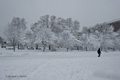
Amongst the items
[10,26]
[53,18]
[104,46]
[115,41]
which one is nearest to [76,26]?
[53,18]

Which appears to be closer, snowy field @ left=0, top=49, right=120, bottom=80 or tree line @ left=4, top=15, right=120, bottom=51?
snowy field @ left=0, top=49, right=120, bottom=80

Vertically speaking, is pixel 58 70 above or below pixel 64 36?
below

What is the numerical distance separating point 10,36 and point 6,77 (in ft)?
84.9

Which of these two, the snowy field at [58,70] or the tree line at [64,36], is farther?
the tree line at [64,36]

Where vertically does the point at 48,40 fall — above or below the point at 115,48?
above

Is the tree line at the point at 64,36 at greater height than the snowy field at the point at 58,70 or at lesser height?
greater

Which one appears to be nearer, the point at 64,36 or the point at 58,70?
the point at 58,70

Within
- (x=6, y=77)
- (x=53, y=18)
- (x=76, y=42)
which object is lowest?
(x=6, y=77)

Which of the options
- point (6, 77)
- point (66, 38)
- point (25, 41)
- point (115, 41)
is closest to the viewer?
point (6, 77)

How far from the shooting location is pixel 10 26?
30.7 meters

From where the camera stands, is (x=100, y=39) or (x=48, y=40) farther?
(x=100, y=39)

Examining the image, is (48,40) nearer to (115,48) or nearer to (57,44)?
(57,44)

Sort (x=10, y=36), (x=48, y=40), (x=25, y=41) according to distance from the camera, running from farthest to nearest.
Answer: (x=25, y=41) < (x=48, y=40) < (x=10, y=36)

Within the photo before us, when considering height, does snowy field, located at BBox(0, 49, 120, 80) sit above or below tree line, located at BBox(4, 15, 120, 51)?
below
